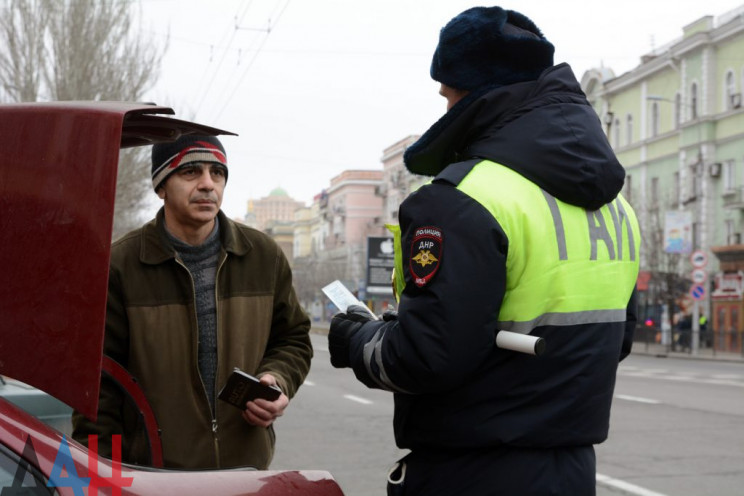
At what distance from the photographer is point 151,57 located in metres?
34.1

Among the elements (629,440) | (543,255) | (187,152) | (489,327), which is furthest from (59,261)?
(629,440)

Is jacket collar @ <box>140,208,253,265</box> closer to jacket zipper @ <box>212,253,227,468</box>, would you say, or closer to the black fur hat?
jacket zipper @ <box>212,253,227,468</box>

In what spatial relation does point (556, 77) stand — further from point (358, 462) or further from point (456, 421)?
point (358, 462)

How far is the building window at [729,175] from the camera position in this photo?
44500 millimetres

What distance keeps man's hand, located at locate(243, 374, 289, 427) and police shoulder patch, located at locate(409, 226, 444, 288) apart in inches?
44.8

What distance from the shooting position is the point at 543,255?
8.25ft

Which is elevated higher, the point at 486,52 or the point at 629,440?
the point at 486,52

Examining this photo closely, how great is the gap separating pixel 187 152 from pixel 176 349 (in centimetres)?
67

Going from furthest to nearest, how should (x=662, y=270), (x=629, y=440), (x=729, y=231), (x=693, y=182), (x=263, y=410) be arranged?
(x=693, y=182) → (x=729, y=231) → (x=662, y=270) → (x=629, y=440) → (x=263, y=410)

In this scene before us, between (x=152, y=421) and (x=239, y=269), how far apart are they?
0.60 metres

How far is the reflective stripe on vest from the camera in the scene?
2.48 m

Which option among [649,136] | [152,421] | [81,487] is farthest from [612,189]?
[649,136]

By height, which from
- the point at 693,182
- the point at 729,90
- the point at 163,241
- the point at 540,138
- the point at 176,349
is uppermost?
the point at 729,90

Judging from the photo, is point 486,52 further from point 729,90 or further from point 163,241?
point 729,90
